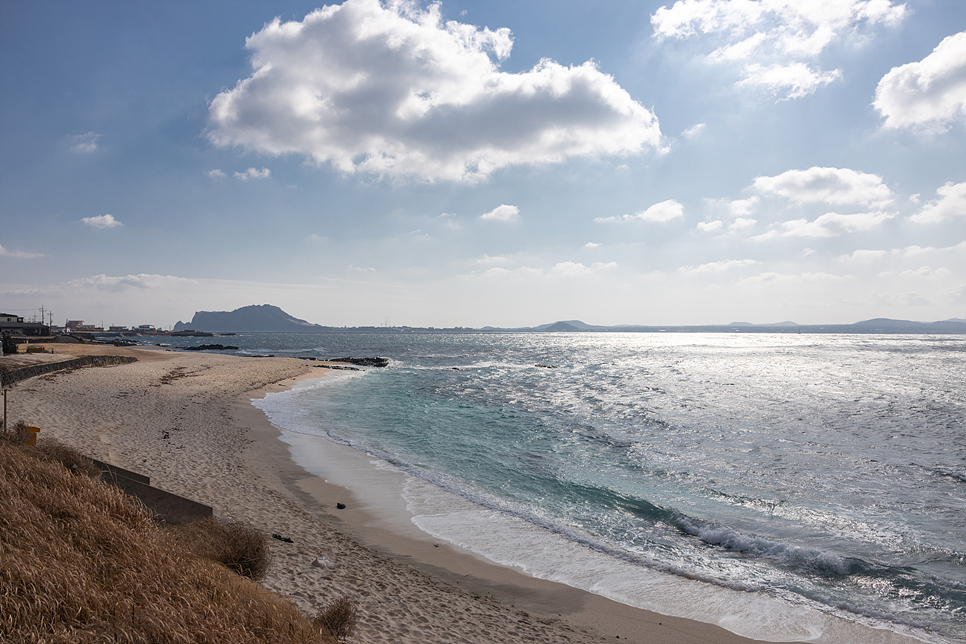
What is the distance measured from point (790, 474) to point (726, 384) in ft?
111

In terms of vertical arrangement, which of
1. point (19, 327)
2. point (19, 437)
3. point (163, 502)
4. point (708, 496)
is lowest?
point (708, 496)

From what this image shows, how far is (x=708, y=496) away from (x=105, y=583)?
15.9 m

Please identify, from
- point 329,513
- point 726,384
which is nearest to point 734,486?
point 329,513

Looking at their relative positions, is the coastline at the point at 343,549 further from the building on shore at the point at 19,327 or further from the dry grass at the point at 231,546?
the building on shore at the point at 19,327

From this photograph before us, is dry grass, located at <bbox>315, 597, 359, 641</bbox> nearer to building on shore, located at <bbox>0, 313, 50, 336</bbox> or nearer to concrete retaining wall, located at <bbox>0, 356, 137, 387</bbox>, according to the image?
concrete retaining wall, located at <bbox>0, 356, 137, 387</bbox>

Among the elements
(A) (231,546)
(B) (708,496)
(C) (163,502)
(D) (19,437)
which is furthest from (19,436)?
(B) (708,496)

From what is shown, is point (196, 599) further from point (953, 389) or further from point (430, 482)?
point (953, 389)

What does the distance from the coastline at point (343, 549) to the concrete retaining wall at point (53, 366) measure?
6945 millimetres

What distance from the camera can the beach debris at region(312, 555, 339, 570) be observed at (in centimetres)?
887

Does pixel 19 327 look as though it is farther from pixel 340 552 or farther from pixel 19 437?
pixel 340 552

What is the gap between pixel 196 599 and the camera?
4.86 m

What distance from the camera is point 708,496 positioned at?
608 inches

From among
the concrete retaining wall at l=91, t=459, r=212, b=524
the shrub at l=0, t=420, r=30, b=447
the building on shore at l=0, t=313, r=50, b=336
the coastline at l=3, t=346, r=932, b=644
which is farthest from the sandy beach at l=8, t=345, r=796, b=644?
the building on shore at l=0, t=313, r=50, b=336

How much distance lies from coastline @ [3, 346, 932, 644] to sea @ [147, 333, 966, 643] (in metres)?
0.73
